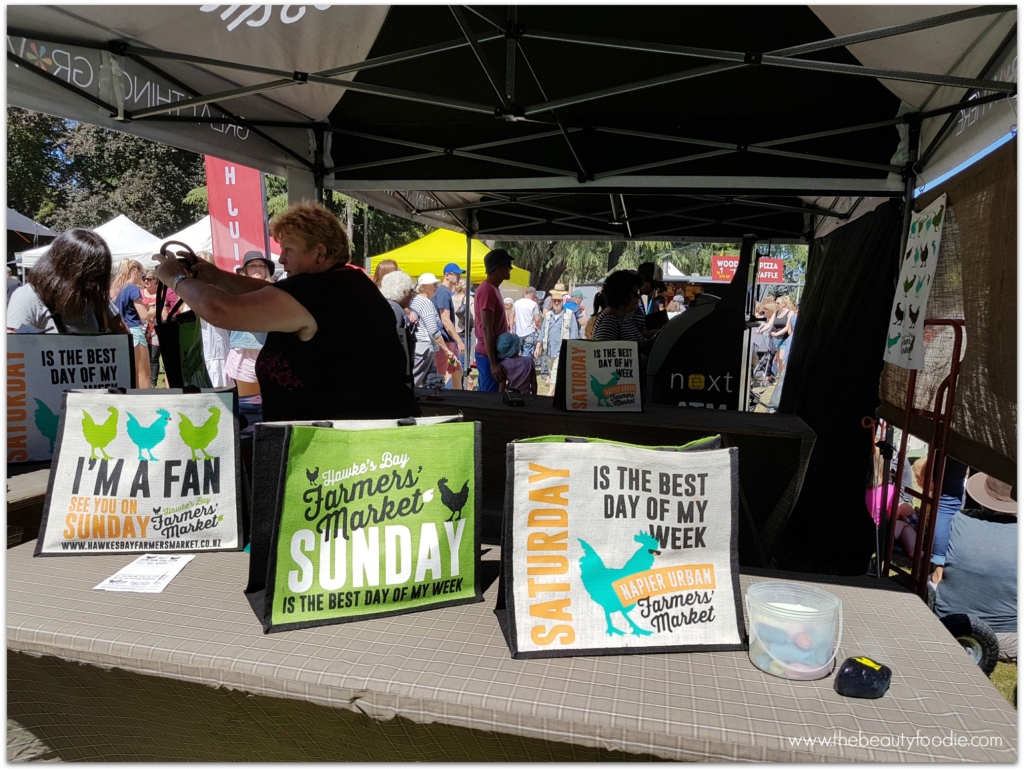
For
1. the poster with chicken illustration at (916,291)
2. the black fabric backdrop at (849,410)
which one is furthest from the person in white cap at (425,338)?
the poster with chicken illustration at (916,291)

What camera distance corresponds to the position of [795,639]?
112 cm

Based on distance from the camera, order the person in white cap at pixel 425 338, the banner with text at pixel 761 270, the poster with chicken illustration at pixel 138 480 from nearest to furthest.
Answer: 1. the poster with chicken illustration at pixel 138 480
2. the person in white cap at pixel 425 338
3. the banner with text at pixel 761 270

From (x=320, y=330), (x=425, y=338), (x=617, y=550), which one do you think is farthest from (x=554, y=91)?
(x=425, y=338)

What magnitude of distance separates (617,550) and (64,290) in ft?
8.19

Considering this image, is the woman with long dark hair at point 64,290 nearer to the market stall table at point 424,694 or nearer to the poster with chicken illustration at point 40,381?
the poster with chicken illustration at point 40,381

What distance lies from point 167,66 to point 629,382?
110 inches

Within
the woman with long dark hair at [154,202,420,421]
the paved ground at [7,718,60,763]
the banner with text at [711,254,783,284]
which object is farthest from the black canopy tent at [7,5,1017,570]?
the banner with text at [711,254,783,284]

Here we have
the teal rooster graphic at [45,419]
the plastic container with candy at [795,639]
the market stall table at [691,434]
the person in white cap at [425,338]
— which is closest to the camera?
the plastic container with candy at [795,639]

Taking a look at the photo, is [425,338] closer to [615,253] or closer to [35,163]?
[35,163]

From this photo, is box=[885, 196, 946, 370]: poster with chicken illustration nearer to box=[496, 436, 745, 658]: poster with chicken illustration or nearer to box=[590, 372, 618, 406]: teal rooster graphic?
box=[590, 372, 618, 406]: teal rooster graphic

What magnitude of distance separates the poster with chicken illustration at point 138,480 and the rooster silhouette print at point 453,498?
1.96 feet

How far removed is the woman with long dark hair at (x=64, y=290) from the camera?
102 inches

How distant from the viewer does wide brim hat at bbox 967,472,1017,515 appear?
8.84ft

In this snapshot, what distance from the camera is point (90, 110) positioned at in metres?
2.89
